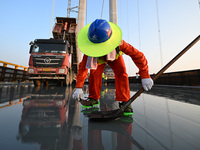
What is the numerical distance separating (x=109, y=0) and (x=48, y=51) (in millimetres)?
26767

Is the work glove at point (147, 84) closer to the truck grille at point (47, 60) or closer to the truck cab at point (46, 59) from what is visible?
the truck cab at point (46, 59)

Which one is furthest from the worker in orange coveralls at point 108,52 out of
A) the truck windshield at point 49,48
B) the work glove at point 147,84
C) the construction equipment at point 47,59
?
the truck windshield at point 49,48

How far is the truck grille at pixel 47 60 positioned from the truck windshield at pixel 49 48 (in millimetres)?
380

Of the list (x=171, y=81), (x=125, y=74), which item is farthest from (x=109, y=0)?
(x=125, y=74)

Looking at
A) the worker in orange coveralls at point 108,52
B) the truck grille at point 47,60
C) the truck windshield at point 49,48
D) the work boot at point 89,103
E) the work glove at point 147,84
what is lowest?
the work boot at point 89,103

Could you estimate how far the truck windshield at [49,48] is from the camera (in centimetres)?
536

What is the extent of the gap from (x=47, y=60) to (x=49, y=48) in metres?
0.74

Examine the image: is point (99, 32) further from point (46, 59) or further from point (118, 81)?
point (46, 59)

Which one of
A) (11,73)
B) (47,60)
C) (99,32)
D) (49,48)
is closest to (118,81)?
(99,32)

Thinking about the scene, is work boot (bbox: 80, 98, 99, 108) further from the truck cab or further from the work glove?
the truck cab

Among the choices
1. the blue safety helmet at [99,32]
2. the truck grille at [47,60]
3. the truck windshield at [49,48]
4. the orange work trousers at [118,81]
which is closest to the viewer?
the blue safety helmet at [99,32]

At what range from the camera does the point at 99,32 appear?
48.8 inches

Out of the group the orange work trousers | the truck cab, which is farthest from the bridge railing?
the orange work trousers

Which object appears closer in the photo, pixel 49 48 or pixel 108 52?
pixel 108 52
